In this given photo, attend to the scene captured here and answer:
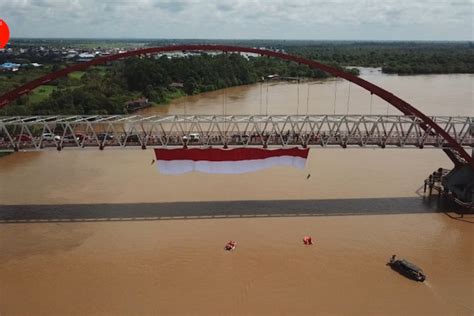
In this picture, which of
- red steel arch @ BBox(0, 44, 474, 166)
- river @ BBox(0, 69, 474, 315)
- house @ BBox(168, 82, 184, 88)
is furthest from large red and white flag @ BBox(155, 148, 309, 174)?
house @ BBox(168, 82, 184, 88)

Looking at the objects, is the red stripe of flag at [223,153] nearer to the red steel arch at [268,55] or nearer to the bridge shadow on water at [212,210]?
the bridge shadow on water at [212,210]

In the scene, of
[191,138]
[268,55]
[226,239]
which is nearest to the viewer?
[226,239]

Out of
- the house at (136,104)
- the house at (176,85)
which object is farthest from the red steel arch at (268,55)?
the house at (176,85)

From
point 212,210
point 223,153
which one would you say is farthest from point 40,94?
point 223,153

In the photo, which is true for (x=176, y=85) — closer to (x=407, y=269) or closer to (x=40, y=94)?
(x=40, y=94)

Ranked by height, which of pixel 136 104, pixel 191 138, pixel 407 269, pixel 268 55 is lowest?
pixel 407 269

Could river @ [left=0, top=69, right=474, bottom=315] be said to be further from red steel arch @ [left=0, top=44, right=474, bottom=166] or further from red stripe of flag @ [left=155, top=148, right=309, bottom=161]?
red steel arch @ [left=0, top=44, right=474, bottom=166]

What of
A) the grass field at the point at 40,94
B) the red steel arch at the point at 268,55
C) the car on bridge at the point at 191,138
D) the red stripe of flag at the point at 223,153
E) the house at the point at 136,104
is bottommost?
the house at the point at 136,104
